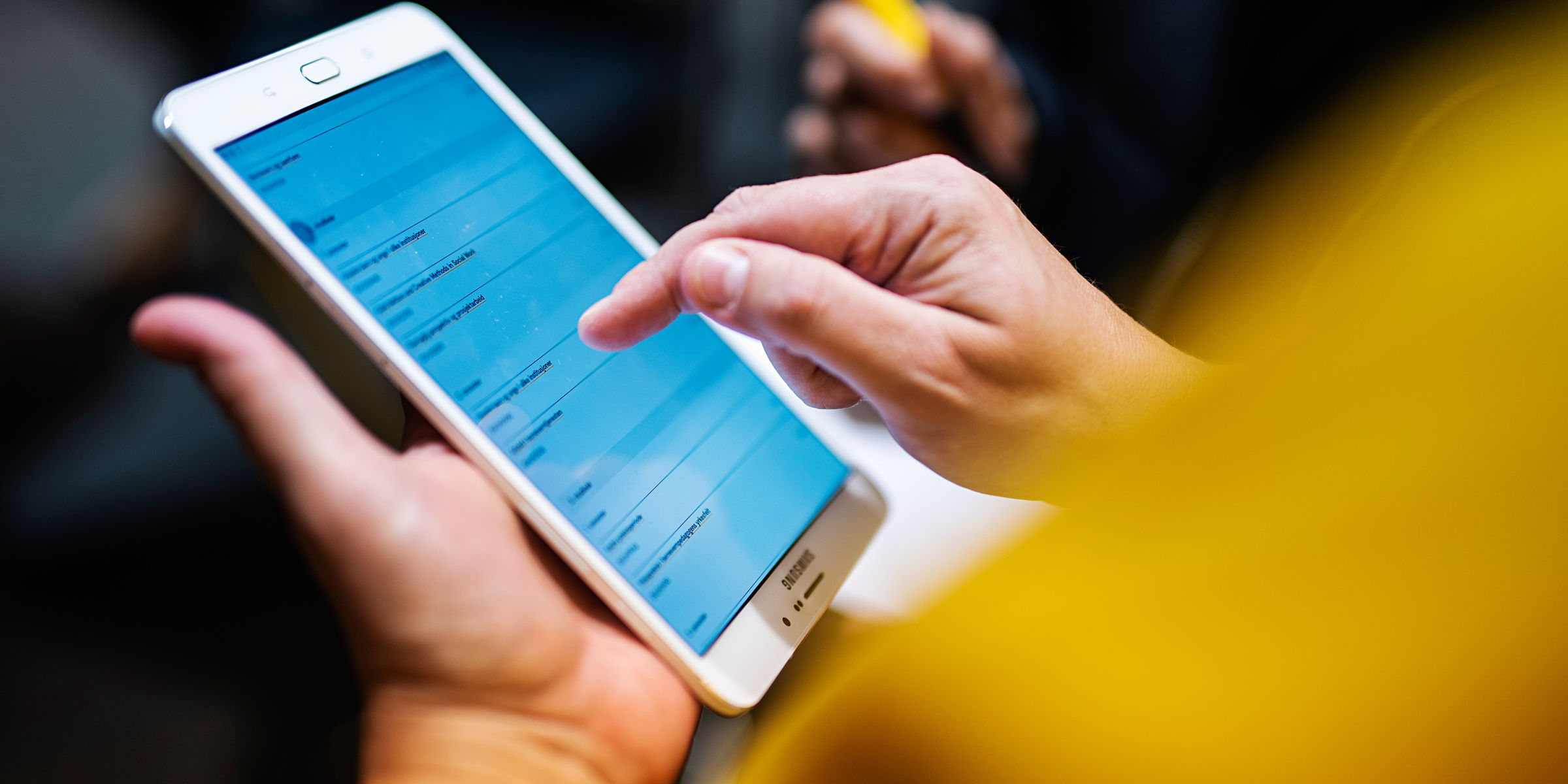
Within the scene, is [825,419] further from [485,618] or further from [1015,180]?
[1015,180]

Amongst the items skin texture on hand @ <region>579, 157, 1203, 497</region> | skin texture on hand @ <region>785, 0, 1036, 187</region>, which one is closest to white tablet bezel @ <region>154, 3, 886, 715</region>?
skin texture on hand @ <region>579, 157, 1203, 497</region>

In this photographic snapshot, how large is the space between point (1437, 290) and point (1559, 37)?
24cm

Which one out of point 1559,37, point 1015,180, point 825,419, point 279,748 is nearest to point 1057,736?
point 825,419

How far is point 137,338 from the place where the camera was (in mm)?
425

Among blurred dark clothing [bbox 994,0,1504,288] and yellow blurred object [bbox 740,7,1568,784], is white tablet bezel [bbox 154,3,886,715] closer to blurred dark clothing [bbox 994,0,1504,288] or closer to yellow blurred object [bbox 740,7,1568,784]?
yellow blurred object [bbox 740,7,1568,784]

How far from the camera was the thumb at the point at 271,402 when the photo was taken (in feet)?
1.36

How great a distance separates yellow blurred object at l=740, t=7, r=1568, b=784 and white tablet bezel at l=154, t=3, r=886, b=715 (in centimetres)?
8

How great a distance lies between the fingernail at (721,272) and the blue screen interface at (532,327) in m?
0.12

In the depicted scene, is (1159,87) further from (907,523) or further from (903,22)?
(907,523)

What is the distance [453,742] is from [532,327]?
9.8 inches

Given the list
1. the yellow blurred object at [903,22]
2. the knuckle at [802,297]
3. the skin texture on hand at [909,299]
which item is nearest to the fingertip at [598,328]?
the skin texture on hand at [909,299]

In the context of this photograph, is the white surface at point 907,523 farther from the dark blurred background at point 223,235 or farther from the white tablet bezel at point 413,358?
the dark blurred background at point 223,235

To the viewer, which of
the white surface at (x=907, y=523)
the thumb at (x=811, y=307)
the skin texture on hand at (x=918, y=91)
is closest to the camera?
the thumb at (x=811, y=307)

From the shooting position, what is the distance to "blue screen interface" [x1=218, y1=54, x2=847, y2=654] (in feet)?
1.54
